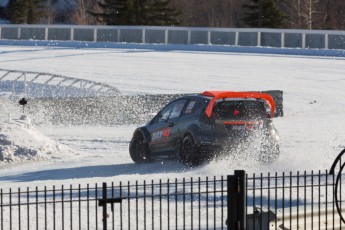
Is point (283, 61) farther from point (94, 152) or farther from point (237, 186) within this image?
point (237, 186)

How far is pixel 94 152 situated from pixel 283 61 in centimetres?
2817

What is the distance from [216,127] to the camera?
22.3 meters

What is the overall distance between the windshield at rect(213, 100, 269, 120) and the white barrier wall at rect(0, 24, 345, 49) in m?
35.6

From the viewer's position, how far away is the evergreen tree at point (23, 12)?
A: 3807 inches

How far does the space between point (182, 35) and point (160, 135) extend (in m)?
40.0

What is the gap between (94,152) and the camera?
27.6 metres

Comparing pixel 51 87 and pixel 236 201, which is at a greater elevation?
pixel 236 201

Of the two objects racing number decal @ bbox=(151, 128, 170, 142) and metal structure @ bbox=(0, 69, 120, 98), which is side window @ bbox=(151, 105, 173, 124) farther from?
metal structure @ bbox=(0, 69, 120, 98)

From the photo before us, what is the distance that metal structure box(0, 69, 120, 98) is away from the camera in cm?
4506

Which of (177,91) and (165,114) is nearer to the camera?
(165,114)

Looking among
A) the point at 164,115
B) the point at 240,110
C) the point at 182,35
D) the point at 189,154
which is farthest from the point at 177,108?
the point at 182,35

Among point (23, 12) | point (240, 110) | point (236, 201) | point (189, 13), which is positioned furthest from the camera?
point (189, 13)

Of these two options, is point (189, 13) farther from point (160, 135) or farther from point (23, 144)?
point (160, 135)

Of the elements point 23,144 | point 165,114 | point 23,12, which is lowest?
point 23,144
